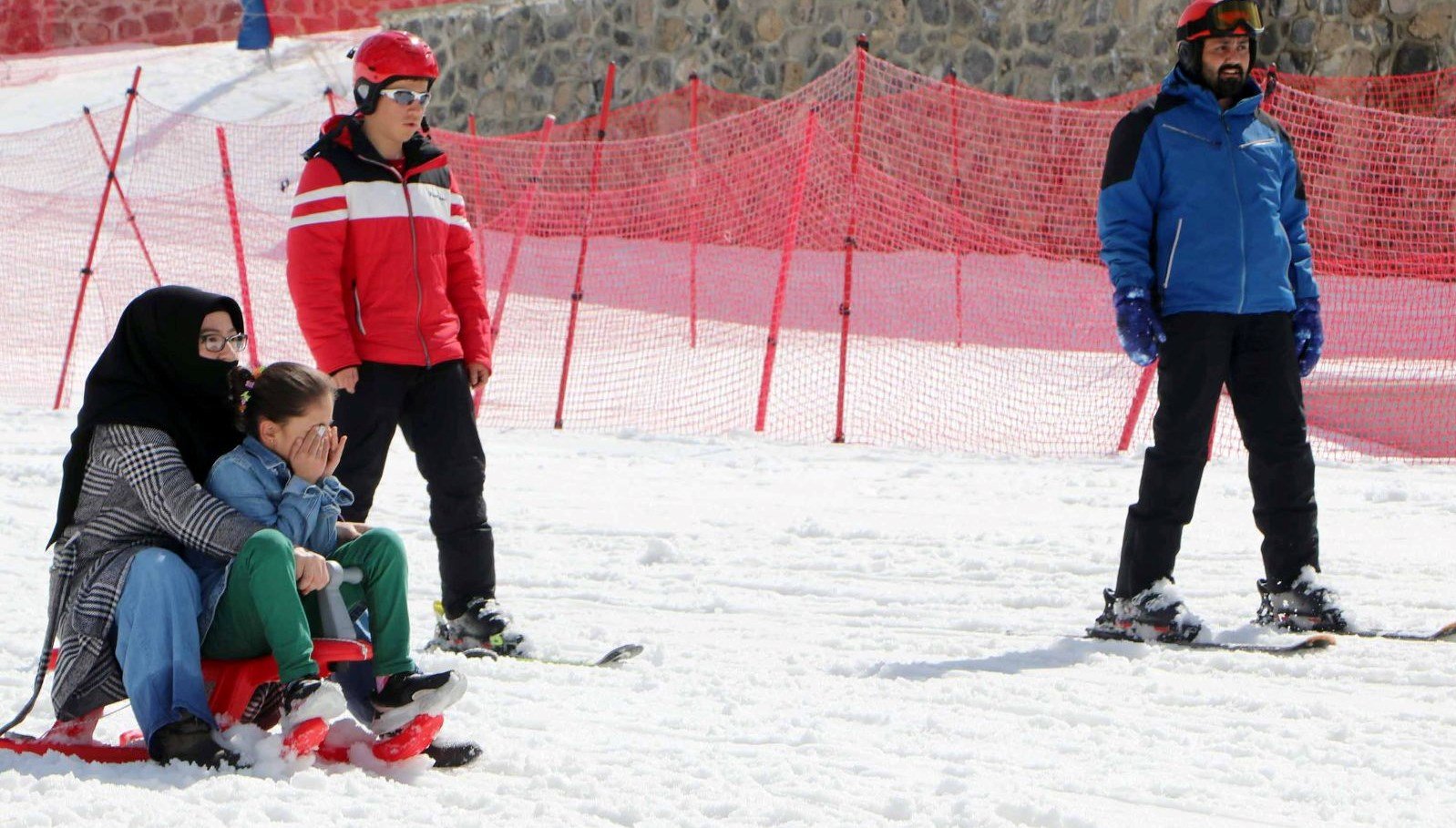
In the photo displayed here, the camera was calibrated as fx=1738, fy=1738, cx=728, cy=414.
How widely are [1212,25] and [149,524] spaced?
9.69 ft

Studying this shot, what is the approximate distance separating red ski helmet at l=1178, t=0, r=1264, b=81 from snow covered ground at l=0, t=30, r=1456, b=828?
1.56 metres

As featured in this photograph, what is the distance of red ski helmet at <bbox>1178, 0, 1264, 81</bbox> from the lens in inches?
180

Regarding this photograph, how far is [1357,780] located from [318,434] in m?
2.14

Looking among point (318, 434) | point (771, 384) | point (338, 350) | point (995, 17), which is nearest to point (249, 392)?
point (318, 434)

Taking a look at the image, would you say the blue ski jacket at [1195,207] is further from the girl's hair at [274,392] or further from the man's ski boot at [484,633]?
the girl's hair at [274,392]

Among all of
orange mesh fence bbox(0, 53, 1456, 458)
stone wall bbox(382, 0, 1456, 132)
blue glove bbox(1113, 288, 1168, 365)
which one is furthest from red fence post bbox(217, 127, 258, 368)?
blue glove bbox(1113, 288, 1168, 365)

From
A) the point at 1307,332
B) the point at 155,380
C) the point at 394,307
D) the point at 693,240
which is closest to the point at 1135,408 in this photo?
the point at 1307,332

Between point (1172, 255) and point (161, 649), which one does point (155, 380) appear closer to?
point (161, 649)

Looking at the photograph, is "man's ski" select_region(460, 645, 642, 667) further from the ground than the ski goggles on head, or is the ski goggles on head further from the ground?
the ski goggles on head

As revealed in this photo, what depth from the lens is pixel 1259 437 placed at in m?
4.71

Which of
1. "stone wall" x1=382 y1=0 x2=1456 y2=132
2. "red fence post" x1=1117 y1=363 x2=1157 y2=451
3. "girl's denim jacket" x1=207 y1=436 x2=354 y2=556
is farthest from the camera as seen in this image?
"stone wall" x1=382 y1=0 x2=1456 y2=132

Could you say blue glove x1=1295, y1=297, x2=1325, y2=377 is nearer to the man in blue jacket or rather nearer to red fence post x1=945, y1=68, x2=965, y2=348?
the man in blue jacket

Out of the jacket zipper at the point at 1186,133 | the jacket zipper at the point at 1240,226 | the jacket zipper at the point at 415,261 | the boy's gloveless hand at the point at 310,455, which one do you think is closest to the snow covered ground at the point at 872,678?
the boy's gloveless hand at the point at 310,455

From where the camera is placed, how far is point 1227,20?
4.57m
